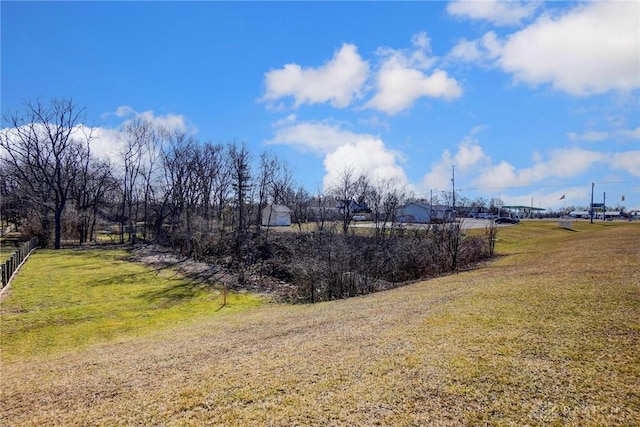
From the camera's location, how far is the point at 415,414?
4.15 metres

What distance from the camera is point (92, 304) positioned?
14258 mm

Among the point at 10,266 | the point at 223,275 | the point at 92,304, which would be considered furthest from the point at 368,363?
the point at 10,266

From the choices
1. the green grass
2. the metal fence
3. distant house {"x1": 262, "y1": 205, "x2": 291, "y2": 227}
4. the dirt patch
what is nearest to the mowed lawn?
the green grass

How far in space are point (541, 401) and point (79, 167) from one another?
5047cm

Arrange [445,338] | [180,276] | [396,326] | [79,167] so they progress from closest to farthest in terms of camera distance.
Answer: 1. [445,338]
2. [396,326]
3. [180,276]
4. [79,167]

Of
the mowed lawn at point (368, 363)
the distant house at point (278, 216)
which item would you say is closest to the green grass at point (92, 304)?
the mowed lawn at point (368, 363)

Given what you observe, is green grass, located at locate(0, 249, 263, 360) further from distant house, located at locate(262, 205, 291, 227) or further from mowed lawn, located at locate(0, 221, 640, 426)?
distant house, located at locate(262, 205, 291, 227)

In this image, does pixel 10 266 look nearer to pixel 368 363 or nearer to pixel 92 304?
pixel 92 304

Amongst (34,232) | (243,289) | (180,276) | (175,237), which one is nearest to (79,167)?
(34,232)

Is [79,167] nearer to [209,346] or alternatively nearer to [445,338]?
[209,346]

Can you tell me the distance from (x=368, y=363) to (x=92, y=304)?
12.8m

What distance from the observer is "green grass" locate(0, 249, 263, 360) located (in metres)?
10.4

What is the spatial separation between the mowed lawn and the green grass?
0.14 meters

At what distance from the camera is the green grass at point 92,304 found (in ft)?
34.3
